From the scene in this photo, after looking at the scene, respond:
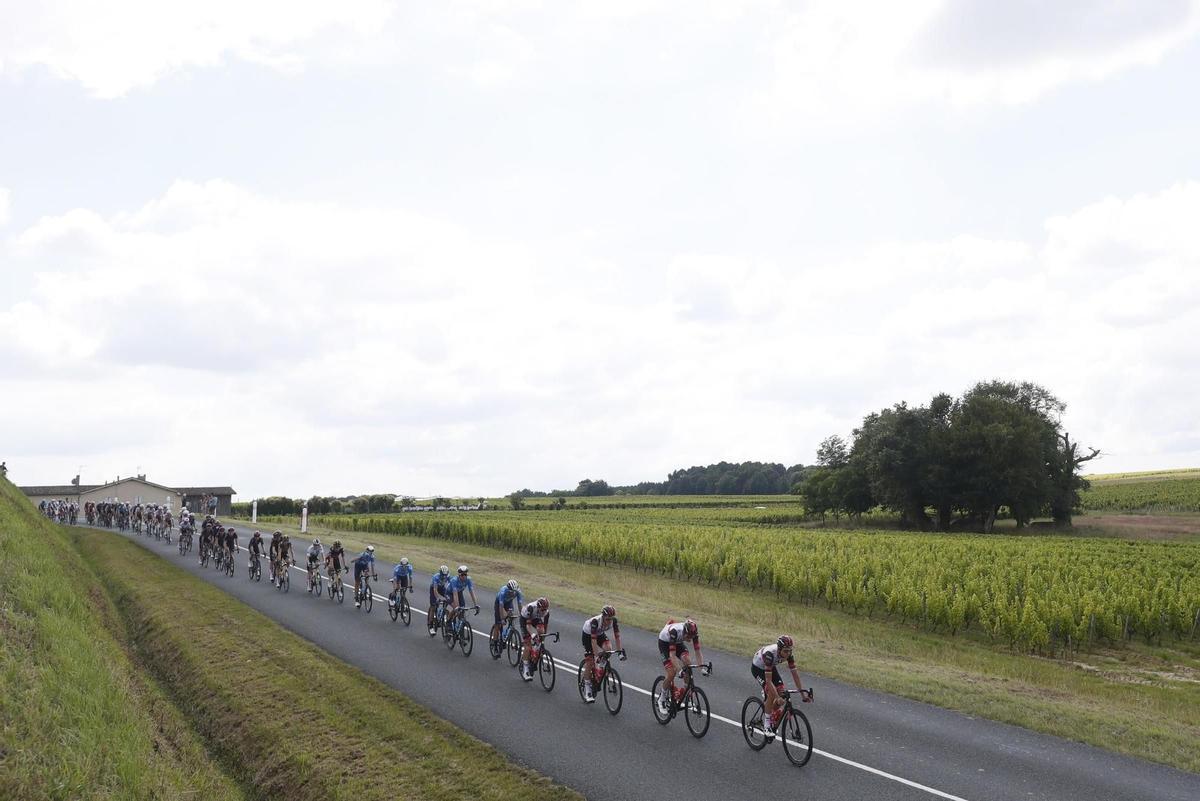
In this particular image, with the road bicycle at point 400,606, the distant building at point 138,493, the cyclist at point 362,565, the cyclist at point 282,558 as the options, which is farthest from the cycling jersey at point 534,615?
the distant building at point 138,493

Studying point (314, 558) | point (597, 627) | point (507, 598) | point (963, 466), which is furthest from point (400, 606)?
point (963, 466)

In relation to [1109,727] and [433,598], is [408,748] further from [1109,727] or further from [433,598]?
[1109,727]

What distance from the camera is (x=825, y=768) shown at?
41.3 feet

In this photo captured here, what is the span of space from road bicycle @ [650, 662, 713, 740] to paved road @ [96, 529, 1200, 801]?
262 mm

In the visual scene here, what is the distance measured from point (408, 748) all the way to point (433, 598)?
843 cm

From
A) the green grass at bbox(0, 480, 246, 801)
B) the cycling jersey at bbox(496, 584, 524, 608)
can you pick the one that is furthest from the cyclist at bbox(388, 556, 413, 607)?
the green grass at bbox(0, 480, 246, 801)

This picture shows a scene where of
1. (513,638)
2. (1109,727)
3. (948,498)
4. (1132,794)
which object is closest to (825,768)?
(1132,794)

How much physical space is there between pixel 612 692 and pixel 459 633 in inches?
249

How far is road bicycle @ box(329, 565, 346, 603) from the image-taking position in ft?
92.5

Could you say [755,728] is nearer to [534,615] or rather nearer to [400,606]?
[534,615]

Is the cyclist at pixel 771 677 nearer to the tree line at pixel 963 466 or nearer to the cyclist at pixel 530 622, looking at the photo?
the cyclist at pixel 530 622

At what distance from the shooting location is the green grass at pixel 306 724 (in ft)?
40.2

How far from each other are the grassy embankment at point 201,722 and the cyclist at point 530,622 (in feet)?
8.96

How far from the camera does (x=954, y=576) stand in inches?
1310
